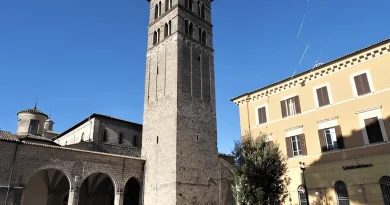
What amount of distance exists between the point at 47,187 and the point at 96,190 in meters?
4.04

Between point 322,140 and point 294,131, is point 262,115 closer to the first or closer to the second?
point 294,131

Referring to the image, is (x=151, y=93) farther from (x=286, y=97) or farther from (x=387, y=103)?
(x=387, y=103)

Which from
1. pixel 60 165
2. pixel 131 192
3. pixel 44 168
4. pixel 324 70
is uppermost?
pixel 324 70

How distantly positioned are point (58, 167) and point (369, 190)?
18567 millimetres

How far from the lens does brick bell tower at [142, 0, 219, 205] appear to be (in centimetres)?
2228

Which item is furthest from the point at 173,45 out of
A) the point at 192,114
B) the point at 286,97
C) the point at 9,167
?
the point at 9,167

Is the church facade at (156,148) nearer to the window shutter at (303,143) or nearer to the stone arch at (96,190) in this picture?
the stone arch at (96,190)

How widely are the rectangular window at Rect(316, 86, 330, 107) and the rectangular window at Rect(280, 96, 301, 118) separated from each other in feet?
4.30

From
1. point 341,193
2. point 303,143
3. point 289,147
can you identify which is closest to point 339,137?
point 303,143

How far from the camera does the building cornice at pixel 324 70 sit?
1470 cm

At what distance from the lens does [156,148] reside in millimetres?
23922

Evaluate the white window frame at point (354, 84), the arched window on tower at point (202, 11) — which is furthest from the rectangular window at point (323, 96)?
the arched window on tower at point (202, 11)

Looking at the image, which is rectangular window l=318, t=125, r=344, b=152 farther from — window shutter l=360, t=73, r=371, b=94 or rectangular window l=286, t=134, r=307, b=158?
window shutter l=360, t=73, r=371, b=94

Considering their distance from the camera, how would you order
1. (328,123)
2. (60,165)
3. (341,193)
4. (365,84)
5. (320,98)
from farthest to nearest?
(60,165)
(320,98)
(328,123)
(365,84)
(341,193)
